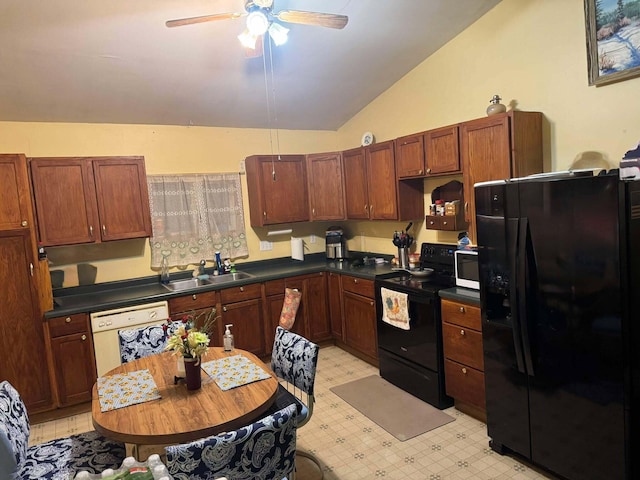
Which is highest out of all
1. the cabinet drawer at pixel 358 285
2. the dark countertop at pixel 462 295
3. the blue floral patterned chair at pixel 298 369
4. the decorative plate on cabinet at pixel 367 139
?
the decorative plate on cabinet at pixel 367 139

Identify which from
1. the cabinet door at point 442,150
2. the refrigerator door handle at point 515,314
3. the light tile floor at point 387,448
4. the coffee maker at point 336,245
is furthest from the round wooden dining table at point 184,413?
the coffee maker at point 336,245

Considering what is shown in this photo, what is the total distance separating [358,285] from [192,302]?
1.55 metres

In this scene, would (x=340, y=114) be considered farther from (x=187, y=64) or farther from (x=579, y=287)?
(x=579, y=287)

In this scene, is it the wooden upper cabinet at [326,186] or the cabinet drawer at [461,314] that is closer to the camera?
the cabinet drawer at [461,314]

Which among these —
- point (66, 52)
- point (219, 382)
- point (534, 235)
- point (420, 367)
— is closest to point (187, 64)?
point (66, 52)

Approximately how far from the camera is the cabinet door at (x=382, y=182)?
402cm

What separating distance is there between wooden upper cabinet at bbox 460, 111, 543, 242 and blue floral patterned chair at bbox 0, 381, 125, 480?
9.26 ft

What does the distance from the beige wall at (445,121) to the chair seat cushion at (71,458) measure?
2.11 metres

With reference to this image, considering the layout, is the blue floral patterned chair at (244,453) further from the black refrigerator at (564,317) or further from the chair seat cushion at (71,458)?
the black refrigerator at (564,317)

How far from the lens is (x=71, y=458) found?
2068 mm

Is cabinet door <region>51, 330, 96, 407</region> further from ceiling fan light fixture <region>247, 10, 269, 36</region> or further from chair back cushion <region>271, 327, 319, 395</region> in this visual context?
ceiling fan light fixture <region>247, 10, 269, 36</region>

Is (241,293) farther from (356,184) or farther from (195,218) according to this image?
(356,184)

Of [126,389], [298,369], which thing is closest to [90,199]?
[126,389]

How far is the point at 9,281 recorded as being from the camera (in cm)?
323
